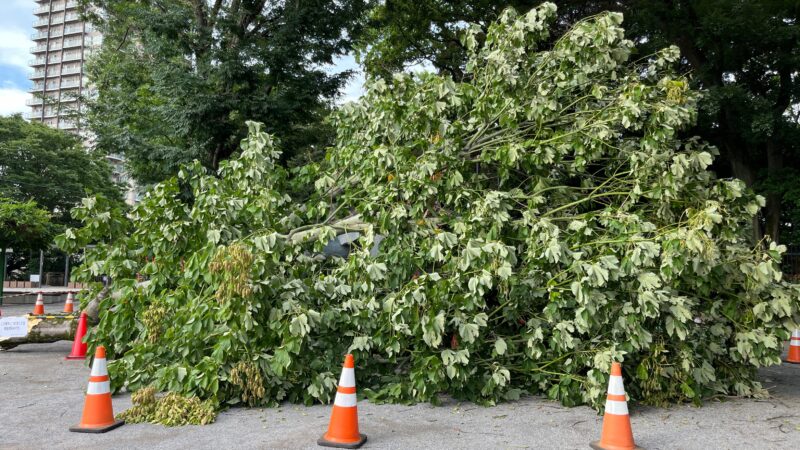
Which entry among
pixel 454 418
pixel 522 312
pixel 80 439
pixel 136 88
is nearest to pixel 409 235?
pixel 522 312

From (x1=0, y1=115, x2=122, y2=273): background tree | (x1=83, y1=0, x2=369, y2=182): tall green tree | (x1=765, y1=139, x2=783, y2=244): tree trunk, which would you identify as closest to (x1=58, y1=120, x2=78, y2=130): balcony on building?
(x1=0, y1=115, x2=122, y2=273): background tree

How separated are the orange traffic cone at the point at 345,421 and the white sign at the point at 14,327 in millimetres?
6585

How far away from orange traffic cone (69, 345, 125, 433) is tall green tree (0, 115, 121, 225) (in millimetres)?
29081

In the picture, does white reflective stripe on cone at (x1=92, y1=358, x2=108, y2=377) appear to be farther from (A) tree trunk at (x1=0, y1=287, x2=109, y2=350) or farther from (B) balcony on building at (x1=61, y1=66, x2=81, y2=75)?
(B) balcony on building at (x1=61, y1=66, x2=81, y2=75)

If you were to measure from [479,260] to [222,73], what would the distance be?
30.8 feet

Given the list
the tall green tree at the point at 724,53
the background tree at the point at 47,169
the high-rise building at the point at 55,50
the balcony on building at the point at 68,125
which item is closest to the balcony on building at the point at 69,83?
A: the high-rise building at the point at 55,50

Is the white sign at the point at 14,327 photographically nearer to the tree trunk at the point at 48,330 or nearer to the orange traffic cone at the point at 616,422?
the tree trunk at the point at 48,330

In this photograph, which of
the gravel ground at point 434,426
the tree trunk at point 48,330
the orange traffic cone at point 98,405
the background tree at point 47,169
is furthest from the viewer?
the background tree at point 47,169

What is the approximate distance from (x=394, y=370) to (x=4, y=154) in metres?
34.8

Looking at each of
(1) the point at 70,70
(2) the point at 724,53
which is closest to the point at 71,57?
(1) the point at 70,70

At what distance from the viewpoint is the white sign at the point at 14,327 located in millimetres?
8578

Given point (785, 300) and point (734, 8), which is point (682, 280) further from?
point (734, 8)

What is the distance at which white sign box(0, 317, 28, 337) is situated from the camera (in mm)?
8578

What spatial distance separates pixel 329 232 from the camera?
6398 millimetres
